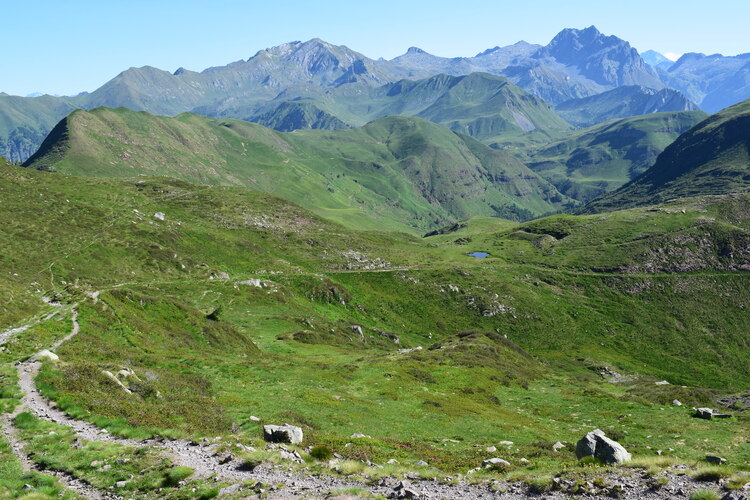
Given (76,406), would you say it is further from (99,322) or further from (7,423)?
(99,322)

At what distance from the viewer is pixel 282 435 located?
1079 inches

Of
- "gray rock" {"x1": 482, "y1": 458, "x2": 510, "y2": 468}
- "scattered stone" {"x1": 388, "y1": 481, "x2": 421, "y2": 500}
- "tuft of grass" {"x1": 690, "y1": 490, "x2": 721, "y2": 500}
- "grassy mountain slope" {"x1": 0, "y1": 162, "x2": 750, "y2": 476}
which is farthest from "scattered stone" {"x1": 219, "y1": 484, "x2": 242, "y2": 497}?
"tuft of grass" {"x1": 690, "y1": 490, "x2": 721, "y2": 500}

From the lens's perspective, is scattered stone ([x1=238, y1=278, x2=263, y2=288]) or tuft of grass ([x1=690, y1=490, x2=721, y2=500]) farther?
scattered stone ([x1=238, y1=278, x2=263, y2=288])

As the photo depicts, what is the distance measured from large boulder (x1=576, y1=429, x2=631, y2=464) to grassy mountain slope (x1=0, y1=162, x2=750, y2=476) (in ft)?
7.84

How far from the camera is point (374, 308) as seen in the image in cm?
13388

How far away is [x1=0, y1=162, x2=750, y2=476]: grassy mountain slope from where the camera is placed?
35844 mm

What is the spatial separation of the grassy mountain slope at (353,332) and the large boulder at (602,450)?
2.39 meters

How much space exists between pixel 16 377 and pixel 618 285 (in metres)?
192

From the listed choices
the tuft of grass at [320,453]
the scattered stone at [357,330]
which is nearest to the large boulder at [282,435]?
the tuft of grass at [320,453]

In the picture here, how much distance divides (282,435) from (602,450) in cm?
1922

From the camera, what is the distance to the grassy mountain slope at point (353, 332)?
35844 mm

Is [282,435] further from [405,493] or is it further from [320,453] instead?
[405,493]

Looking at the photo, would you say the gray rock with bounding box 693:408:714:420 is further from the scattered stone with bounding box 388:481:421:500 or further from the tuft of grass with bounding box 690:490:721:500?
the scattered stone with bounding box 388:481:421:500

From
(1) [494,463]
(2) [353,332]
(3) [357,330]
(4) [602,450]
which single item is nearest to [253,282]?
(2) [353,332]
